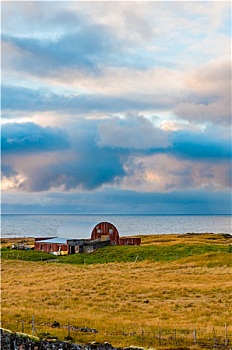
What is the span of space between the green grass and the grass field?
7.4 inches

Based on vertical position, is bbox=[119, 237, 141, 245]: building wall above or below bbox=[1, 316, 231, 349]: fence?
above

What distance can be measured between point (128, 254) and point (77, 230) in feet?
109

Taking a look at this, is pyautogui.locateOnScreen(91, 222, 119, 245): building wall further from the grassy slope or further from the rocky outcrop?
the rocky outcrop

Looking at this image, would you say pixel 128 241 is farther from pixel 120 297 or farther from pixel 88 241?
pixel 120 297

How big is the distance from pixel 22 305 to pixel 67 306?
344 centimetres

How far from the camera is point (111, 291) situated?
43.3m

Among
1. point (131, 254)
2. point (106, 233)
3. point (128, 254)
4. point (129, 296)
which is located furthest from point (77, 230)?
point (129, 296)

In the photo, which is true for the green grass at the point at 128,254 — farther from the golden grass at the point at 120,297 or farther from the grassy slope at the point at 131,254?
the golden grass at the point at 120,297

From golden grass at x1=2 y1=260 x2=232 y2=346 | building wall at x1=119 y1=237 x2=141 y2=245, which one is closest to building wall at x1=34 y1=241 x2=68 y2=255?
building wall at x1=119 y1=237 x2=141 y2=245

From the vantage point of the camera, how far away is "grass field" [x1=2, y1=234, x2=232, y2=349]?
1067 inches

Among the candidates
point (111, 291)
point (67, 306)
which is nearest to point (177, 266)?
point (111, 291)

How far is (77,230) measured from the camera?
105250 millimetres

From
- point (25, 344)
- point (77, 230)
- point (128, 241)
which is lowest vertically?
point (25, 344)

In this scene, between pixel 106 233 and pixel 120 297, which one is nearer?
pixel 120 297
